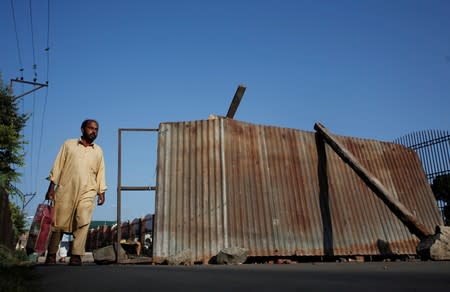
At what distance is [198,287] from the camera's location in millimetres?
2354

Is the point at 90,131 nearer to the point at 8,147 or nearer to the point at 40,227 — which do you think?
the point at 40,227

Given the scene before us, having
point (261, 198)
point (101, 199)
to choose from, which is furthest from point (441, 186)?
point (101, 199)

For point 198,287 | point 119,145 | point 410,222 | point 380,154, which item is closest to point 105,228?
point 119,145

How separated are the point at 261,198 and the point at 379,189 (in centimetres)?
260

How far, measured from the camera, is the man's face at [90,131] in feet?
19.2

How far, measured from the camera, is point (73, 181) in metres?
5.62

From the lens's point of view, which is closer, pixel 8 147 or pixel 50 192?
pixel 50 192

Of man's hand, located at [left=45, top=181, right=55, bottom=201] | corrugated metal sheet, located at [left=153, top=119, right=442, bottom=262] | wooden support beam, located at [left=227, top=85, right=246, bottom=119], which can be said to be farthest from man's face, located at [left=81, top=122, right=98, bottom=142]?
wooden support beam, located at [left=227, top=85, right=246, bottom=119]

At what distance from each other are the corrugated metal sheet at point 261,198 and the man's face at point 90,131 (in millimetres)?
2108

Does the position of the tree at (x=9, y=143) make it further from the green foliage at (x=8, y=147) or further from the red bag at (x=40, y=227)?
the red bag at (x=40, y=227)

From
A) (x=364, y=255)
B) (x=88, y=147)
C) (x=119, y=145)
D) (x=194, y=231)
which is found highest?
(x=119, y=145)

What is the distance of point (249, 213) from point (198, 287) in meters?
5.48

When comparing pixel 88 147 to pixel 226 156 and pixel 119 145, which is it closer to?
pixel 119 145

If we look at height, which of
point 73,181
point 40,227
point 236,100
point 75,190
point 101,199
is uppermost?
point 236,100
